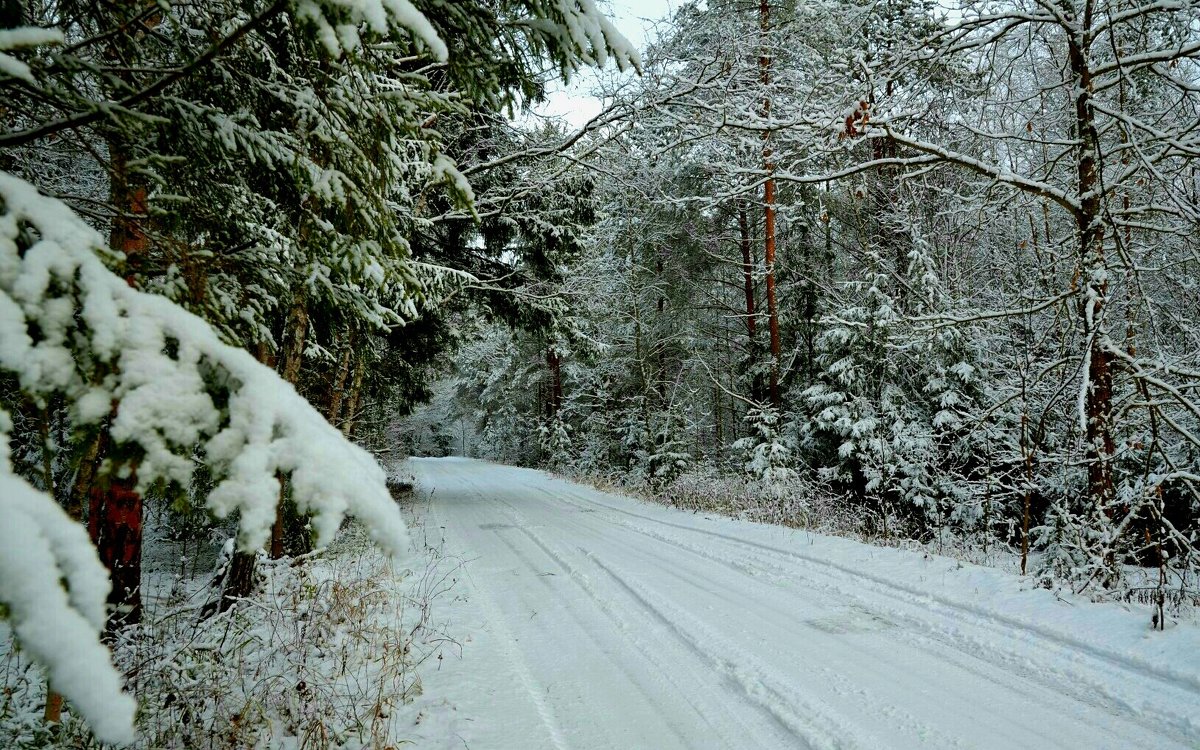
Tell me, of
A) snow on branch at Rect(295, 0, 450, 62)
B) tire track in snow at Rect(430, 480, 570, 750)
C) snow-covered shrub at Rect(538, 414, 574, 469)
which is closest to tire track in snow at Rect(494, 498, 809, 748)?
tire track in snow at Rect(430, 480, 570, 750)

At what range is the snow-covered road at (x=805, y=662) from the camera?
3150 mm

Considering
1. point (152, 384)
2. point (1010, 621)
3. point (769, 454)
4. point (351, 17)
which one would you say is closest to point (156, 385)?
point (152, 384)

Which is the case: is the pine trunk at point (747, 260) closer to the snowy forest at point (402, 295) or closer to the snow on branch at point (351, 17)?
the snowy forest at point (402, 295)

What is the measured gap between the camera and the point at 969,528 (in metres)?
11.6

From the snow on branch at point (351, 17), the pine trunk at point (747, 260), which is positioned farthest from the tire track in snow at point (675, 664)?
the pine trunk at point (747, 260)

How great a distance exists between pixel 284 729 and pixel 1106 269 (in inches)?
273

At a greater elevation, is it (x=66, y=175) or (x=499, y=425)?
(x=66, y=175)

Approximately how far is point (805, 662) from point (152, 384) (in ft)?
13.5

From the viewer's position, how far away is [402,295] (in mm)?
5316

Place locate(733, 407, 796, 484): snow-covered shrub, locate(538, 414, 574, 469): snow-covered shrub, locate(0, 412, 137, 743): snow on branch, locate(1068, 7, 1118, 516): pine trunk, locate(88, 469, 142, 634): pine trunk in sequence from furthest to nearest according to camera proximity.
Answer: locate(538, 414, 574, 469): snow-covered shrub, locate(733, 407, 796, 484): snow-covered shrub, locate(1068, 7, 1118, 516): pine trunk, locate(88, 469, 142, 634): pine trunk, locate(0, 412, 137, 743): snow on branch

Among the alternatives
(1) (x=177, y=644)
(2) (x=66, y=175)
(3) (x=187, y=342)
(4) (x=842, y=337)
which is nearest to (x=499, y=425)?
(4) (x=842, y=337)

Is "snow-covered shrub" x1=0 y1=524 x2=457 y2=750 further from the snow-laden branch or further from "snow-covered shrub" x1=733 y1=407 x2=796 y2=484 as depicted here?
"snow-covered shrub" x1=733 y1=407 x2=796 y2=484

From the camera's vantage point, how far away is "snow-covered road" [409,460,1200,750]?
3150mm

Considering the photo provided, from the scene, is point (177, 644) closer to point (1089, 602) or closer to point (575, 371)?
point (1089, 602)
